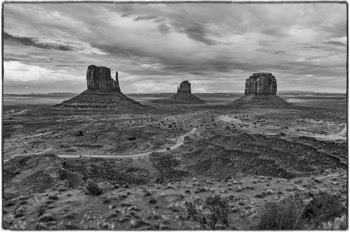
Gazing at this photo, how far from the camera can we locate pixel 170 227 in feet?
43.4

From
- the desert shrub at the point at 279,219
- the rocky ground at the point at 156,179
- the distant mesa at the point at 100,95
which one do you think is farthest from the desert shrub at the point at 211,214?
the distant mesa at the point at 100,95

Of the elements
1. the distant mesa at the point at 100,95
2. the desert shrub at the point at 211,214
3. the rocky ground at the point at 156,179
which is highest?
the distant mesa at the point at 100,95

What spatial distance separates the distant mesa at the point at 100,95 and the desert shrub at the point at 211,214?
143 m

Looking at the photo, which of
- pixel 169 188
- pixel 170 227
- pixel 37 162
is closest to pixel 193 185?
pixel 169 188

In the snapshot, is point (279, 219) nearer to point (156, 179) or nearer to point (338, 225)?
point (338, 225)

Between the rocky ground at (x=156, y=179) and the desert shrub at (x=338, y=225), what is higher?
the desert shrub at (x=338, y=225)

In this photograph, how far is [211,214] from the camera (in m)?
10.9

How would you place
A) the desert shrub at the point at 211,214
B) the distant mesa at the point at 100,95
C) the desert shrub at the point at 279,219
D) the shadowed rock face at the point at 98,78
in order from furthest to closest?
the shadowed rock face at the point at 98,78, the distant mesa at the point at 100,95, the desert shrub at the point at 211,214, the desert shrub at the point at 279,219

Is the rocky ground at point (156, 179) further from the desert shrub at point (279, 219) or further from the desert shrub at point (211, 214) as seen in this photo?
the desert shrub at point (279, 219)

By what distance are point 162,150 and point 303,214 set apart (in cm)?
3728

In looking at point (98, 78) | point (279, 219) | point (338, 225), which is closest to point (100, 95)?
point (98, 78)

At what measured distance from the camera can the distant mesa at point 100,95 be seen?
153 meters

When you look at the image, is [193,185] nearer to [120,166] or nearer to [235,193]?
[235,193]

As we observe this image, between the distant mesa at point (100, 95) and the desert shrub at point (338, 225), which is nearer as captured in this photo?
the desert shrub at point (338, 225)
